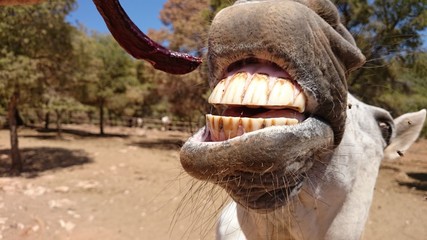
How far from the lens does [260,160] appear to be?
101 cm

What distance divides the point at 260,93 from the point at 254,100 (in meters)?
0.03

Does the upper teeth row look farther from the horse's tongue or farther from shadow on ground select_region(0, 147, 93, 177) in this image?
shadow on ground select_region(0, 147, 93, 177)

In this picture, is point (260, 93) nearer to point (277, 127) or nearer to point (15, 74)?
point (277, 127)

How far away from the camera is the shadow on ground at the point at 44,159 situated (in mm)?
11076

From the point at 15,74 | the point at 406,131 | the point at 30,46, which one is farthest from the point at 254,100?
the point at 30,46

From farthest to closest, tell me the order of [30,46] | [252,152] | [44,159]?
[44,159] < [30,46] < [252,152]

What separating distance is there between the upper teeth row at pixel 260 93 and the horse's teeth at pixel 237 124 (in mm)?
42

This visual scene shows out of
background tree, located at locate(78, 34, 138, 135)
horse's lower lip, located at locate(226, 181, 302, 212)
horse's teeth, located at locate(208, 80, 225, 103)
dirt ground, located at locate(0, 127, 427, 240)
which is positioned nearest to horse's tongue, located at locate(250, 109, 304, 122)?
horse's teeth, located at locate(208, 80, 225, 103)

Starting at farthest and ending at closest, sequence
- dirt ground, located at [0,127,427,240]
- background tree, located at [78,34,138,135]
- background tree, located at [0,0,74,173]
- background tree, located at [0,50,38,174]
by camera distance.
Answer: background tree, located at [78,34,138,135] → background tree, located at [0,0,74,173] → background tree, located at [0,50,38,174] → dirt ground, located at [0,127,427,240]

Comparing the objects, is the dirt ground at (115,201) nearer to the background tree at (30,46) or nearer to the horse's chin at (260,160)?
the horse's chin at (260,160)

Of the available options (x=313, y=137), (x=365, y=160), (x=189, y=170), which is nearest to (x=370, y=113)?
(x=365, y=160)

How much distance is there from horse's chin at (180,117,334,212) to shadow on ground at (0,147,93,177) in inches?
408

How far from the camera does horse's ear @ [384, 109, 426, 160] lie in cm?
211

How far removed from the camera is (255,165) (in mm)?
1015
